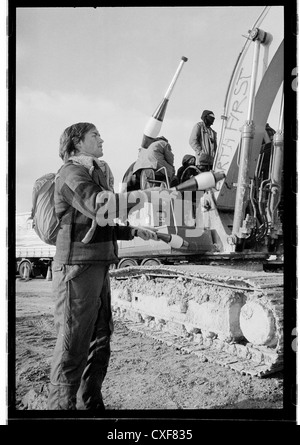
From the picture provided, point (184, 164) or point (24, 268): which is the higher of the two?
point (184, 164)

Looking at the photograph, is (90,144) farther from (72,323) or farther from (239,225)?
(239,225)

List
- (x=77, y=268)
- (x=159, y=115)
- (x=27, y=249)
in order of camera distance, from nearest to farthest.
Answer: (x=77, y=268) → (x=159, y=115) → (x=27, y=249)

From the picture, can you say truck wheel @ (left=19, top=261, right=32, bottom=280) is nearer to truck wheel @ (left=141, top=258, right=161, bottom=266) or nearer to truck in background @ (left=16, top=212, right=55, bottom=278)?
truck in background @ (left=16, top=212, right=55, bottom=278)

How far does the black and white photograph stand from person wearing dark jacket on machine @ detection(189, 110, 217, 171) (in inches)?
0.4

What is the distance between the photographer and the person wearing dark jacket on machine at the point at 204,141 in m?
2.94

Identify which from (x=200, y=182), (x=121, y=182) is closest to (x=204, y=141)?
(x=200, y=182)

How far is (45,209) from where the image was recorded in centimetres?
260

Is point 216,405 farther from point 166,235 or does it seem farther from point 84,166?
point 84,166

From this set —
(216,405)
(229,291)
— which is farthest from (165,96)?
(216,405)

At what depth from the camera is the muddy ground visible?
2678 millimetres

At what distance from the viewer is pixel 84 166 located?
2.53 meters

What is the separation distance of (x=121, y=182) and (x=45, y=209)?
0.49 m

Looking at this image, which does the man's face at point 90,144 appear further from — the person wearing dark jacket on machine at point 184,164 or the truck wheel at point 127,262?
the truck wheel at point 127,262
